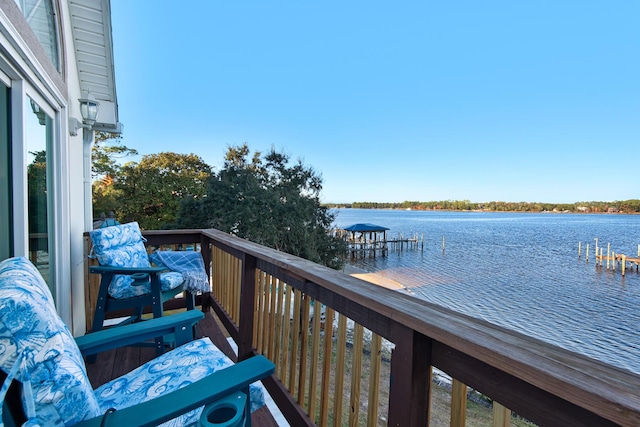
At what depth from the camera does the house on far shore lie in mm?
1533

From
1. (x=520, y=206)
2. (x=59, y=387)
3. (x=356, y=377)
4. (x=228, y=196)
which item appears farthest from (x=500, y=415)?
(x=520, y=206)

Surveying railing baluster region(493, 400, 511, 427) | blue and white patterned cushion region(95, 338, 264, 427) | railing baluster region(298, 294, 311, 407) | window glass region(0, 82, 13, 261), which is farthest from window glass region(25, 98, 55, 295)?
railing baluster region(493, 400, 511, 427)

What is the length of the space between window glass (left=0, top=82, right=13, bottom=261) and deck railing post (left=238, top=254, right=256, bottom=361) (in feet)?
4.05

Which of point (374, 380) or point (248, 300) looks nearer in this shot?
point (374, 380)

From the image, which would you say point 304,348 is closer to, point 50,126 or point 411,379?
point 411,379

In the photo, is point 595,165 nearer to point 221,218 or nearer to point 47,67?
point 221,218

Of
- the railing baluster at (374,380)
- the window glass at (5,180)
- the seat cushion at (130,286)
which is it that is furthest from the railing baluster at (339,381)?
the seat cushion at (130,286)

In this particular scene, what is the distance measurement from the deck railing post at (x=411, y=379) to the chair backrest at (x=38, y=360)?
88 centimetres

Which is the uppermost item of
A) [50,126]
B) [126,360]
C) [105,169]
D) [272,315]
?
[105,169]

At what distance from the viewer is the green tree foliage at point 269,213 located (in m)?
13.5

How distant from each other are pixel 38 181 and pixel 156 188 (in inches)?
611

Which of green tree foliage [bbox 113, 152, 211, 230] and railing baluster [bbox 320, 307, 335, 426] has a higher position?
green tree foliage [bbox 113, 152, 211, 230]

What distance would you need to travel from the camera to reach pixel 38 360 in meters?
Answer: 0.79

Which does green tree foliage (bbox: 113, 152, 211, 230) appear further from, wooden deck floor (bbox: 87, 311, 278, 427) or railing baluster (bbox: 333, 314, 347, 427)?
railing baluster (bbox: 333, 314, 347, 427)
